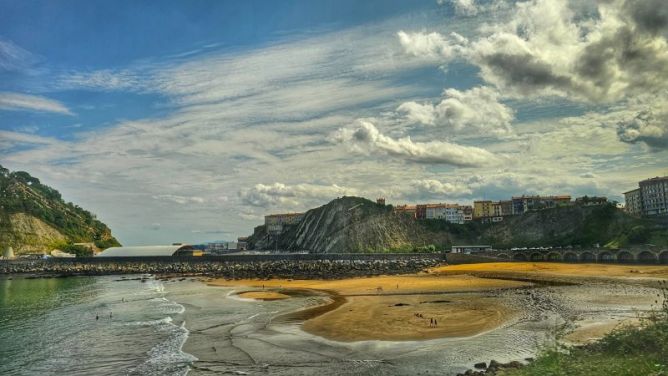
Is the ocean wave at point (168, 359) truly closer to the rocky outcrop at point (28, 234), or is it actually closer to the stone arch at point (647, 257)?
the stone arch at point (647, 257)

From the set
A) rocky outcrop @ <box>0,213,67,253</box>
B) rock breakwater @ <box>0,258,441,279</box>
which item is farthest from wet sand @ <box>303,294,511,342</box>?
rocky outcrop @ <box>0,213,67,253</box>

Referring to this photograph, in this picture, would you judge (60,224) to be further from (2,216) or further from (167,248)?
(167,248)

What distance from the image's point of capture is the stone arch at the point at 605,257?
9234 cm

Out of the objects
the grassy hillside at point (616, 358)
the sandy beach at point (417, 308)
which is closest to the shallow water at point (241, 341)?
the sandy beach at point (417, 308)

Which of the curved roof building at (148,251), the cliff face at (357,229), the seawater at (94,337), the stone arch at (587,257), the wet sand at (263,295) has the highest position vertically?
the cliff face at (357,229)

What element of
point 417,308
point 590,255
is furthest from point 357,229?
point 417,308

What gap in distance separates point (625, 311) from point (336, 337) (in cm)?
2078

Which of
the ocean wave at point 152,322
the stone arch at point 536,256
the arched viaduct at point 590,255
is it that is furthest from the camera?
the stone arch at point 536,256

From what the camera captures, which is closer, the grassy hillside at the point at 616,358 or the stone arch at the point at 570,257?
the grassy hillside at the point at 616,358

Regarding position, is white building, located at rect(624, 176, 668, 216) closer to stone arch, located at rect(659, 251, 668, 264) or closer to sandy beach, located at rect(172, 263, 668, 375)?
stone arch, located at rect(659, 251, 668, 264)

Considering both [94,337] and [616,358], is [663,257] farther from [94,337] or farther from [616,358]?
[94,337]

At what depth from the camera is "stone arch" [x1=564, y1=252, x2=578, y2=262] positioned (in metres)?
98.7

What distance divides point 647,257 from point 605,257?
808 cm

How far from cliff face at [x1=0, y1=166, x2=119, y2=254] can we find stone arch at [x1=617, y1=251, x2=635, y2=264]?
167 meters
